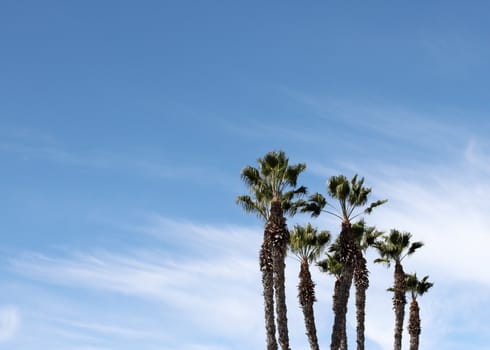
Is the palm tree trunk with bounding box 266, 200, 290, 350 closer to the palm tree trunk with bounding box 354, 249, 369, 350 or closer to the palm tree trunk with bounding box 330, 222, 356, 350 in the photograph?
the palm tree trunk with bounding box 330, 222, 356, 350

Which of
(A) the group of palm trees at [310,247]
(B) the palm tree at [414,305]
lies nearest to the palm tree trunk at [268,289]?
(A) the group of palm trees at [310,247]

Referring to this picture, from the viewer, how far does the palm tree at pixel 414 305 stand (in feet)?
204

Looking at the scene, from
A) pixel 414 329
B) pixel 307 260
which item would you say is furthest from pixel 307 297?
pixel 414 329

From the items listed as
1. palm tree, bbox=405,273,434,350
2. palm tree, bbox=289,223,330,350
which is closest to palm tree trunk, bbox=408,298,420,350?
palm tree, bbox=405,273,434,350

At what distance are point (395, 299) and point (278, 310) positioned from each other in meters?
17.0

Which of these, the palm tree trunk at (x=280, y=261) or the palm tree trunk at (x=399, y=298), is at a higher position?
the palm tree trunk at (x=399, y=298)

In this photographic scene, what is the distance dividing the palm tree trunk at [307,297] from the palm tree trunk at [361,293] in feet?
15.3

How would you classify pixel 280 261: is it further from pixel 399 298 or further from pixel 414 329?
pixel 414 329

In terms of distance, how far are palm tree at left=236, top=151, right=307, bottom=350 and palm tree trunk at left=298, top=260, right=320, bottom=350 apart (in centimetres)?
626

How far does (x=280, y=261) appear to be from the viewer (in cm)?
4691

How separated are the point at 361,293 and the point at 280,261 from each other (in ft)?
44.1

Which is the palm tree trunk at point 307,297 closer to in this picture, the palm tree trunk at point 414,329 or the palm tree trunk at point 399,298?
the palm tree trunk at point 399,298

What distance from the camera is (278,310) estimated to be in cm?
4638

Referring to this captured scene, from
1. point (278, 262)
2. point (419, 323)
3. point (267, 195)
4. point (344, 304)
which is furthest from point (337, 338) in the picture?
point (419, 323)
